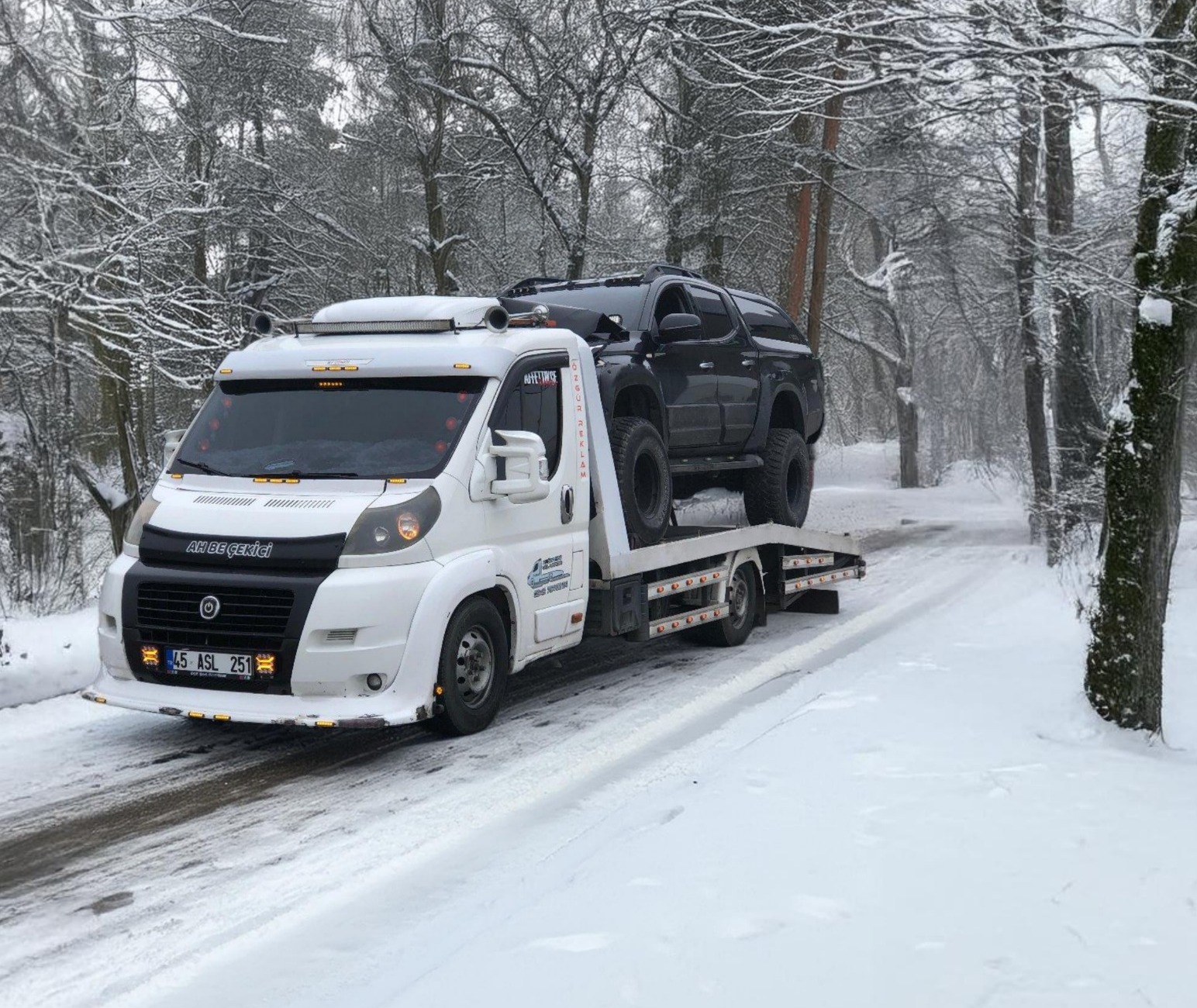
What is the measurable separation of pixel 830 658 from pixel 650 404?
7.72ft

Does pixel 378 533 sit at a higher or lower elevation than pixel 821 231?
lower

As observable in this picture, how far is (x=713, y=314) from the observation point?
1056 cm

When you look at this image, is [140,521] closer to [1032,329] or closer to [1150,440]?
[1150,440]

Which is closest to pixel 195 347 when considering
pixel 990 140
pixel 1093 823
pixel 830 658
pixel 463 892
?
pixel 830 658

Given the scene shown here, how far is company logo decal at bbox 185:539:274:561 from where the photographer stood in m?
6.28

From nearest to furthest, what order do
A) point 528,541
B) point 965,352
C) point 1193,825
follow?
point 1193,825 → point 528,541 → point 965,352

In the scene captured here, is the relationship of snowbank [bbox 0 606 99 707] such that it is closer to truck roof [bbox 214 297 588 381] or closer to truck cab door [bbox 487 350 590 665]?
truck roof [bbox 214 297 588 381]

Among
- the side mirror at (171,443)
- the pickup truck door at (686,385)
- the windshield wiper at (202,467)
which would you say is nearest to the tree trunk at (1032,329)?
the pickup truck door at (686,385)

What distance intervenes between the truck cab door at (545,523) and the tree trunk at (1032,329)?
26.6 feet

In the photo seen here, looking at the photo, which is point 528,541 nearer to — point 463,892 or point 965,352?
point 463,892

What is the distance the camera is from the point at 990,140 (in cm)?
1734

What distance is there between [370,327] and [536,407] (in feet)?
3.73

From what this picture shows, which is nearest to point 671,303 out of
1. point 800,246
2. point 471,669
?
point 471,669

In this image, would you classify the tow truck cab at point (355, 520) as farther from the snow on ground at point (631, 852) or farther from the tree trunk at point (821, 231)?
the tree trunk at point (821, 231)
